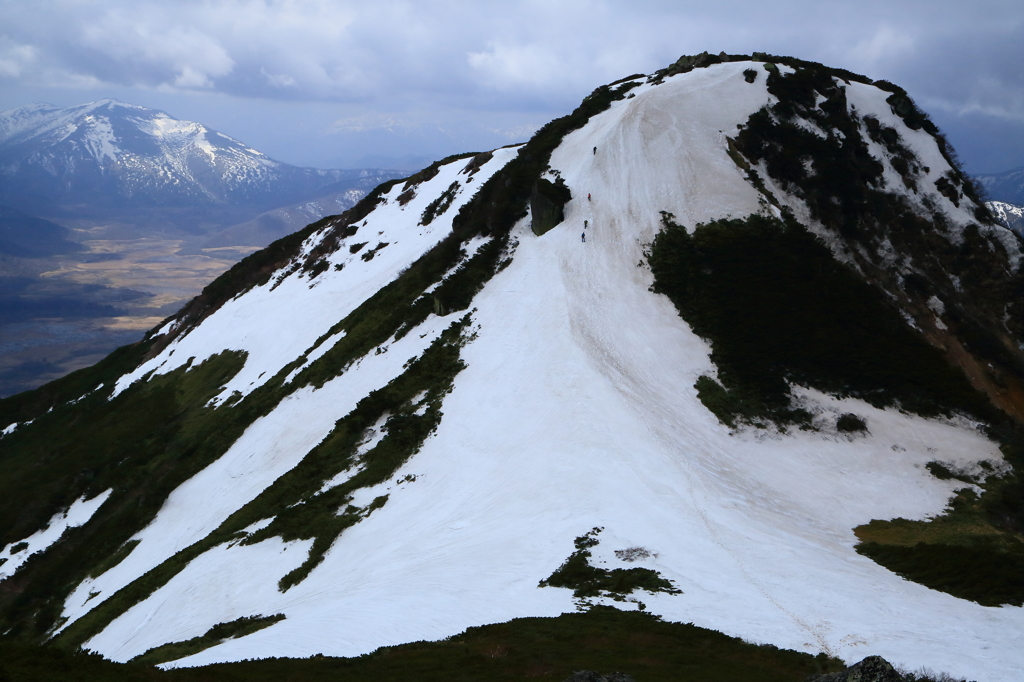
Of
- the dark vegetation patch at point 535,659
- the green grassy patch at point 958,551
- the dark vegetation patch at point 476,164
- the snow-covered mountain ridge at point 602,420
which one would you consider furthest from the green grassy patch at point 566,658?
the dark vegetation patch at point 476,164

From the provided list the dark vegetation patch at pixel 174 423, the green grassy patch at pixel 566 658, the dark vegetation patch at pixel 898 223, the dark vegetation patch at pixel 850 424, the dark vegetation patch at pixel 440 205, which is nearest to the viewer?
the green grassy patch at pixel 566 658

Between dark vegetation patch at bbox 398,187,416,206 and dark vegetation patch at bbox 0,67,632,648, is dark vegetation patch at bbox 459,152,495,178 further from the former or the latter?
dark vegetation patch at bbox 398,187,416,206

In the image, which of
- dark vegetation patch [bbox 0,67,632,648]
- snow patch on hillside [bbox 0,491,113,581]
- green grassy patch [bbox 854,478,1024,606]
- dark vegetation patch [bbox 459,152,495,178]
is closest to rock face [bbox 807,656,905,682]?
green grassy patch [bbox 854,478,1024,606]

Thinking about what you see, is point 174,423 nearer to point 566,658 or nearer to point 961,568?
point 566,658

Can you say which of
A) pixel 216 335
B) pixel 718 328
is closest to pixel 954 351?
pixel 718 328

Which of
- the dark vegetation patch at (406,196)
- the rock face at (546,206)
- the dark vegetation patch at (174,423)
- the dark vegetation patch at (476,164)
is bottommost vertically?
the dark vegetation patch at (174,423)

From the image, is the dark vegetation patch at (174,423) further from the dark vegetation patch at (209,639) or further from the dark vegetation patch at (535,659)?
the dark vegetation patch at (535,659)

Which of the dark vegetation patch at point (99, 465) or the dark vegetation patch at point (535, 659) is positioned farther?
the dark vegetation patch at point (99, 465)
